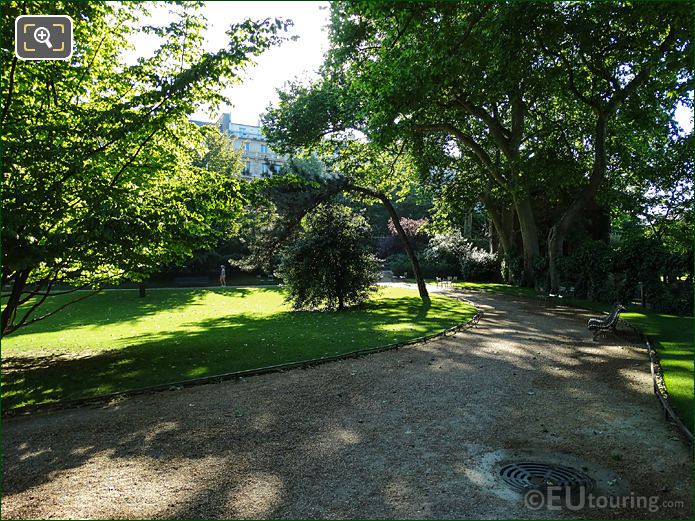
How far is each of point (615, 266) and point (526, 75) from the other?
8.91 m

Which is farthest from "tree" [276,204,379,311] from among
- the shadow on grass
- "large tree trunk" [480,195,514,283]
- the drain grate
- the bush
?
the bush

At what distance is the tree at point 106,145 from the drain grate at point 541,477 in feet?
21.5

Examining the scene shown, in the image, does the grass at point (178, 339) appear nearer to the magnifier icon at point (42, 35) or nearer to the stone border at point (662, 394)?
the stone border at point (662, 394)

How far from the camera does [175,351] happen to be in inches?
502

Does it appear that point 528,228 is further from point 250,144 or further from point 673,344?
point 250,144

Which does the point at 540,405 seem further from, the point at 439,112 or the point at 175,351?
the point at 439,112

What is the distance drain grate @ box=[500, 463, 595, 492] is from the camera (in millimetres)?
4879

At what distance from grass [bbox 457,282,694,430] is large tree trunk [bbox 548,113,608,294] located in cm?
A: 366

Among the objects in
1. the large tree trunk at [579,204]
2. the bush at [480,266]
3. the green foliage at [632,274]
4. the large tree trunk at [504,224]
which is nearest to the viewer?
the green foliage at [632,274]

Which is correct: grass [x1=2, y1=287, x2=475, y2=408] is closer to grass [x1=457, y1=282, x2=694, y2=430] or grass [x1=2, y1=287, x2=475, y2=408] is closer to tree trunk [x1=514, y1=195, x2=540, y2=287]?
grass [x1=457, y1=282, x2=694, y2=430]

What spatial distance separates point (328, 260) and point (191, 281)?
23.9m

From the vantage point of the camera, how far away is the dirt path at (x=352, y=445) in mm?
4629

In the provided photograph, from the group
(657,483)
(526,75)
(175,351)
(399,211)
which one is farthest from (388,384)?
(399,211)

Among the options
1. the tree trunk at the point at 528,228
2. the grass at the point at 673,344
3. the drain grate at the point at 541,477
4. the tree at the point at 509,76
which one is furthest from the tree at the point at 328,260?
the drain grate at the point at 541,477
